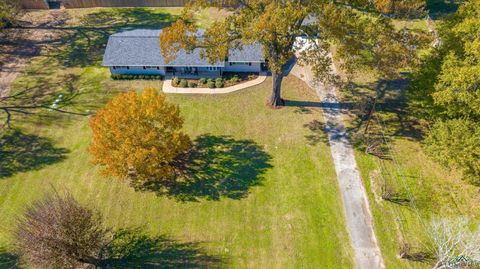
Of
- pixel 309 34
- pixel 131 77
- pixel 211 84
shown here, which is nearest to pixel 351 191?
Result: pixel 309 34

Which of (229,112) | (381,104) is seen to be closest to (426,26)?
(381,104)

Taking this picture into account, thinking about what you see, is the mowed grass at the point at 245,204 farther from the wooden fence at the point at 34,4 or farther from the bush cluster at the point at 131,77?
the wooden fence at the point at 34,4

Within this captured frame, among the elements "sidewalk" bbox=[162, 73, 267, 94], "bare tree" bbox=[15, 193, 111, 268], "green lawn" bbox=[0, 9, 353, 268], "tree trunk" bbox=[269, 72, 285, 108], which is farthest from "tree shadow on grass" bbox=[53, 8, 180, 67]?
"bare tree" bbox=[15, 193, 111, 268]

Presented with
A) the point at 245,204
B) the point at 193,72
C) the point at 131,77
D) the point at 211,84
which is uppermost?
the point at 193,72

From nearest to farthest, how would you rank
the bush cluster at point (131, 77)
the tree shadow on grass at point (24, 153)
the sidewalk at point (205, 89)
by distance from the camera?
the tree shadow on grass at point (24, 153), the sidewalk at point (205, 89), the bush cluster at point (131, 77)

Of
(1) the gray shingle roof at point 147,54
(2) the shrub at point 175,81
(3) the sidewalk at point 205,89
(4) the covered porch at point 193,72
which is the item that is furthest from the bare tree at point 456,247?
(2) the shrub at point 175,81


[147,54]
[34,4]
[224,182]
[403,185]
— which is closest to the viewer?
[403,185]

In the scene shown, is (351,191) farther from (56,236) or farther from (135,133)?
(56,236)

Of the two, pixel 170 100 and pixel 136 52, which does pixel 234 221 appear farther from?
pixel 136 52
